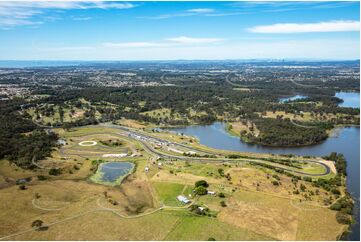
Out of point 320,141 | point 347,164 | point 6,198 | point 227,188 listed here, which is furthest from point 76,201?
point 320,141

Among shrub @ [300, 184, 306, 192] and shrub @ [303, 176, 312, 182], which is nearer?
shrub @ [300, 184, 306, 192]

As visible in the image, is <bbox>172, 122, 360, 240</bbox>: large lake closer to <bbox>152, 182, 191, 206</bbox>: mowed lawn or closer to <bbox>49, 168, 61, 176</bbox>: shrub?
<bbox>152, 182, 191, 206</bbox>: mowed lawn

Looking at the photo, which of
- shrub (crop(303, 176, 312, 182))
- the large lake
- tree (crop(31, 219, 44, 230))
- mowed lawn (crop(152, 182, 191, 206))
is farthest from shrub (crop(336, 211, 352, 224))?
tree (crop(31, 219, 44, 230))

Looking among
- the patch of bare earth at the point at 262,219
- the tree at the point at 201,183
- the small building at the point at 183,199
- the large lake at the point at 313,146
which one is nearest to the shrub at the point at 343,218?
the patch of bare earth at the point at 262,219

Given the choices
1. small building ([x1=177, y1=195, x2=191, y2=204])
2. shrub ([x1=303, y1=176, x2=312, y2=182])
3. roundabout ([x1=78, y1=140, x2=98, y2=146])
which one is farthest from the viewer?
roundabout ([x1=78, y1=140, x2=98, y2=146])

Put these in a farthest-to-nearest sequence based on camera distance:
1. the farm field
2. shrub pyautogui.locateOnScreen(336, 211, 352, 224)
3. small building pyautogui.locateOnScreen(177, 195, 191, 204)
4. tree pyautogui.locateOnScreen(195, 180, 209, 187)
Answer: tree pyautogui.locateOnScreen(195, 180, 209, 187), small building pyautogui.locateOnScreen(177, 195, 191, 204), shrub pyautogui.locateOnScreen(336, 211, 352, 224), the farm field
